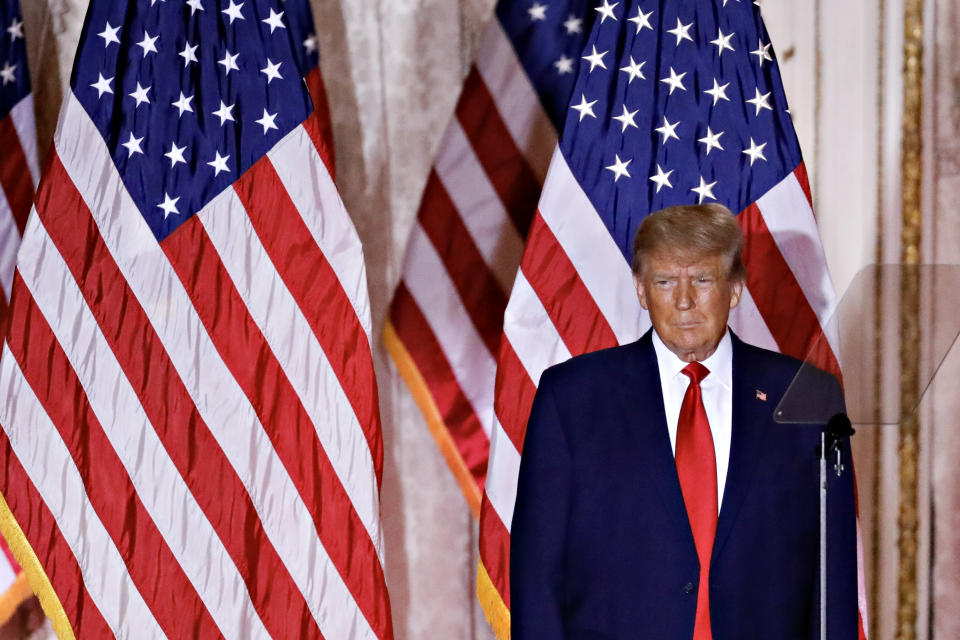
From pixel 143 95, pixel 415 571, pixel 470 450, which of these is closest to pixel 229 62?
pixel 143 95

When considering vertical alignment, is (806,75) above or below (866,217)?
above

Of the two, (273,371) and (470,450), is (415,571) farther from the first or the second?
(273,371)

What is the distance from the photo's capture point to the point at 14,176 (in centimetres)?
317

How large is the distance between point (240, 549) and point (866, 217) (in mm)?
1898

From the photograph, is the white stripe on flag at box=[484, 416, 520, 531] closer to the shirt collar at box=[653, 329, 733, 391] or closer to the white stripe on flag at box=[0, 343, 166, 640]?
the shirt collar at box=[653, 329, 733, 391]

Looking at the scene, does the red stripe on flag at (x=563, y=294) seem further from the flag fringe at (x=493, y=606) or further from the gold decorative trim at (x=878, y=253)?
the gold decorative trim at (x=878, y=253)

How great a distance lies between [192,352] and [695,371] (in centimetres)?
132

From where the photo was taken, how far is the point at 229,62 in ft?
9.43

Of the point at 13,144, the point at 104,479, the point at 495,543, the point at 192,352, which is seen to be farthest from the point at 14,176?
the point at 495,543

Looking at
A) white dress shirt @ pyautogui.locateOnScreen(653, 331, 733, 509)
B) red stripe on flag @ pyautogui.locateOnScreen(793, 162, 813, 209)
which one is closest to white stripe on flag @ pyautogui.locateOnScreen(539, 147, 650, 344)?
red stripe on flag @ pyautogui.locateOnScreen(793, 162, 813, 209)

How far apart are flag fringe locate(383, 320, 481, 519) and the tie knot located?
1.07 meters

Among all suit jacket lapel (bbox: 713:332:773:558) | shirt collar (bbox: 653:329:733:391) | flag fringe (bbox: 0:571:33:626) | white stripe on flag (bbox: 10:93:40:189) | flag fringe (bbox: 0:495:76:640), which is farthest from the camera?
white stripe on flag (bbox: 10:93:40:189)

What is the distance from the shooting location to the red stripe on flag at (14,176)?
3.16m

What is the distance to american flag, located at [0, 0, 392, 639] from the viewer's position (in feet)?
9.21
